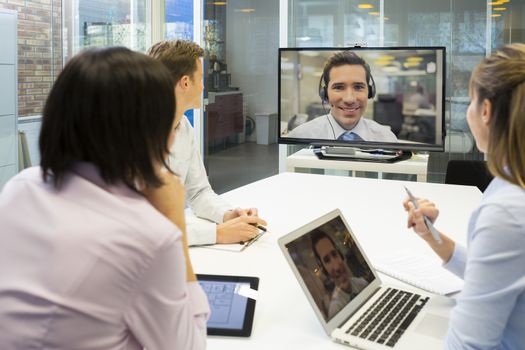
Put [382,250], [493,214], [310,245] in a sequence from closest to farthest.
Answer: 1. [493,214]
2. [310,245]
3. [382,250]

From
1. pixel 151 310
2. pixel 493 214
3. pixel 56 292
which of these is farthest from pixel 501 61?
pixel 56 292

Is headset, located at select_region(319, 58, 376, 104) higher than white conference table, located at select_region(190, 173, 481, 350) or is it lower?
higher

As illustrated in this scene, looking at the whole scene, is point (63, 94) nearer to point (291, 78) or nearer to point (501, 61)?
point (501, 61)

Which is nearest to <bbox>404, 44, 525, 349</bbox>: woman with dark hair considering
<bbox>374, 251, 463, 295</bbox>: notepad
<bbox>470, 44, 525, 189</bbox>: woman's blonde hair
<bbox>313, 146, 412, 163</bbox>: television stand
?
<bbox>470, 44, 525, 189</bbox>: woman's blonde hair

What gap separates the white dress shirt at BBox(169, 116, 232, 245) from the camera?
2275mm

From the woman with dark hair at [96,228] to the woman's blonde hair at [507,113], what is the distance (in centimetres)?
64

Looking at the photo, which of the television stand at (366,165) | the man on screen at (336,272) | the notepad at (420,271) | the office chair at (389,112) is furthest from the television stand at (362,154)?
the man on screen at (336,272)

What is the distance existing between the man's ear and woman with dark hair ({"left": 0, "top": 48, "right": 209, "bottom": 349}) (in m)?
0.64

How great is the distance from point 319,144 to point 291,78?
57 cm

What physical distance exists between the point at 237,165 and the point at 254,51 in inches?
50.1

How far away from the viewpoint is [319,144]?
14.5 ft

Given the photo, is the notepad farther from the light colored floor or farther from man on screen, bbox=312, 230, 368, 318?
the light colored floor

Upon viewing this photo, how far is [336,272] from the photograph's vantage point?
4.58ft

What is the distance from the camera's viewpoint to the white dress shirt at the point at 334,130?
430cm
